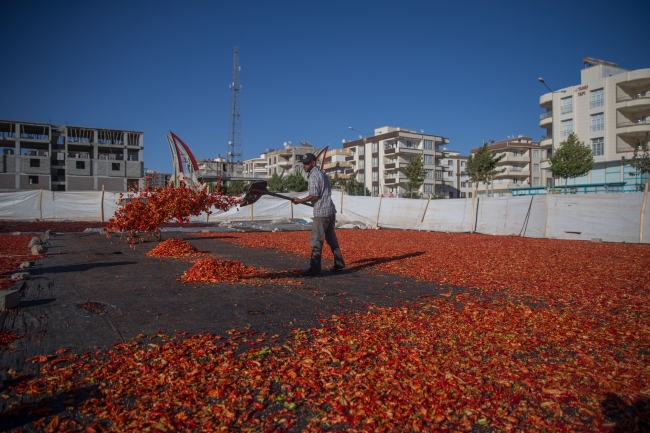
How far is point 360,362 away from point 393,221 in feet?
65.2

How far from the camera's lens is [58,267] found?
7527 millimetres

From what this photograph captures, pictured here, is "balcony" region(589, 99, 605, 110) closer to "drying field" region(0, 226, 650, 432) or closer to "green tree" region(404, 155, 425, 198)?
"green tree" region(404, 155, 425, 198)

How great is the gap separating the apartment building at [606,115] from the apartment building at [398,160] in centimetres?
2327

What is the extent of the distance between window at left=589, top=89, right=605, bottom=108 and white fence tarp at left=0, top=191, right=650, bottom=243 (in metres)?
30.5

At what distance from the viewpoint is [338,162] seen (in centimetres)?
7775

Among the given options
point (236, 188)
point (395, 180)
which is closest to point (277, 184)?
point (236, 188)

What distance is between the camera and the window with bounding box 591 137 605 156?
4011 centimetres

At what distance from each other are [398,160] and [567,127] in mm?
25283

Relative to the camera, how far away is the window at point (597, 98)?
39969mm

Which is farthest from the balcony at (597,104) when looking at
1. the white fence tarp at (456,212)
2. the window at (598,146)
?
the white fence tarp at (456,212)

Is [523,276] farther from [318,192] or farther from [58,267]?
[58,267]

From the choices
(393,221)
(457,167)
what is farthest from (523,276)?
(457,167)

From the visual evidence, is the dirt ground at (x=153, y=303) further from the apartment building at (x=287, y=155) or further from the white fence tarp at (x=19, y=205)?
the apartment building at (x=287, y=155)

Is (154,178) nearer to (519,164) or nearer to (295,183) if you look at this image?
(295,183)
